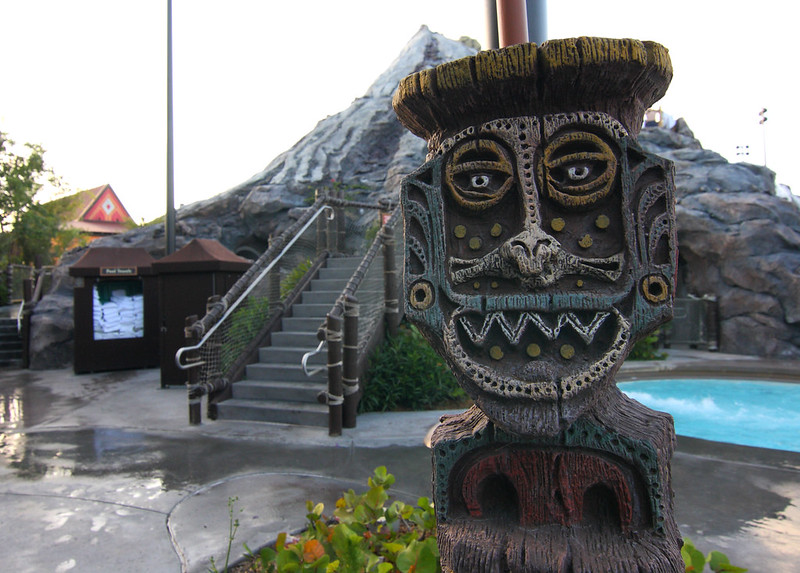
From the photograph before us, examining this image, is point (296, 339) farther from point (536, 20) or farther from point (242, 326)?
point (536, 20)

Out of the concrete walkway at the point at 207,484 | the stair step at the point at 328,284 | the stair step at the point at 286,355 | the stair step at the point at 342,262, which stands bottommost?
the concrete walkway at the point at 207,484

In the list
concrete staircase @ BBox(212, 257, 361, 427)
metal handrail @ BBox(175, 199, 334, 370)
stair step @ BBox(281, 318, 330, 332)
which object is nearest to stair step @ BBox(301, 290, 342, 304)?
concrete staircase @ BBox(212, 257, 361, 427)

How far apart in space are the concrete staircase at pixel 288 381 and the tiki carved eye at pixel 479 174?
14.1 feet

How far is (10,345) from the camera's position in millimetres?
11312

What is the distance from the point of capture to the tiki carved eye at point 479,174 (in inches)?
69.5

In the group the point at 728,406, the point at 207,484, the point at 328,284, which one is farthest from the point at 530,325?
the point at 728,406

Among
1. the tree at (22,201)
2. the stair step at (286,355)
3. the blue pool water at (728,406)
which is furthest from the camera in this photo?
the tree at (22,201)

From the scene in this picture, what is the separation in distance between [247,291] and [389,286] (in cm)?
181

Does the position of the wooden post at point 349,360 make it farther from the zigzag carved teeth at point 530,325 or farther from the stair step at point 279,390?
the zigzag carved teeth at point 530,325

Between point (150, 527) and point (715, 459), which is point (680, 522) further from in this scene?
point (150, 527)

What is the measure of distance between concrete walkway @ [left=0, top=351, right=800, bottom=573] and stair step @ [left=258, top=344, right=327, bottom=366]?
3.53ft

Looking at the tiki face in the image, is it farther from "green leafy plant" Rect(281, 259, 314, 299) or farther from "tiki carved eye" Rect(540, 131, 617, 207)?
"green leafy plant" Rect(281, 259, 314, 299)

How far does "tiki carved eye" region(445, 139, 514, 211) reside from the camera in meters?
1.76

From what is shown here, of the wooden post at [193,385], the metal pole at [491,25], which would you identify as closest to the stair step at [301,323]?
the wooden post at [193,385]
